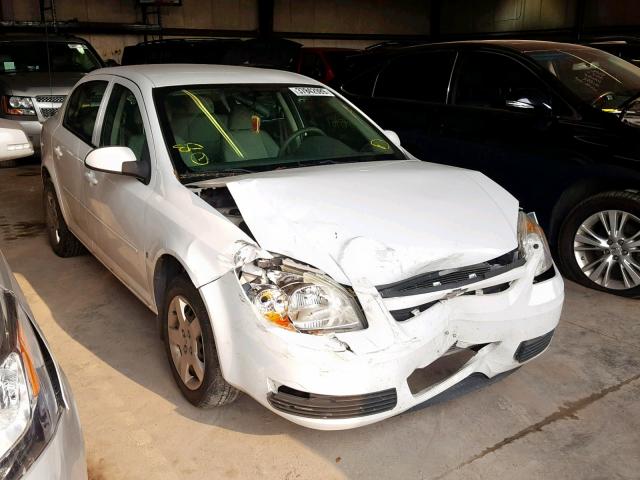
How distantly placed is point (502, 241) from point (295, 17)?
15051mm

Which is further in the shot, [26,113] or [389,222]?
[26,113]

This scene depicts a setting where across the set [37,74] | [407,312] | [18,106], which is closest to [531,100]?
[407,312]

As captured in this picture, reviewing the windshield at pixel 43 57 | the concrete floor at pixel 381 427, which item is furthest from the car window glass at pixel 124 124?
the windshield at pixel 43 57

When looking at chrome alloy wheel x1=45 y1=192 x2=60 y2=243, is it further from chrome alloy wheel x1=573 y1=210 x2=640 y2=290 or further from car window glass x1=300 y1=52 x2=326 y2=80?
car window glass x1=300 y1=52 x2=326 y2=80

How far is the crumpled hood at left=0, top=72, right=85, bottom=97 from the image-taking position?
730cm

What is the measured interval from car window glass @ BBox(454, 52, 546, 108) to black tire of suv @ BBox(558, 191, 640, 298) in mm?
901

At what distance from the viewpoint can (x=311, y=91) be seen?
3.47 m

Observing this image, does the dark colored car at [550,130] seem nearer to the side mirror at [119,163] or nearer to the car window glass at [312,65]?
the side mirror at [119,163]

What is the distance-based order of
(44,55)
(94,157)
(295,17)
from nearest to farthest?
(94,157)
(44,55)
(295,17)

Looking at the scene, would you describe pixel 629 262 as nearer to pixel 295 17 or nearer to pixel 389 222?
pixel 389 222

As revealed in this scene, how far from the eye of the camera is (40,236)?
4945mm

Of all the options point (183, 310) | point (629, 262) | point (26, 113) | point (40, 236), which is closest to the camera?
point (183, 310)

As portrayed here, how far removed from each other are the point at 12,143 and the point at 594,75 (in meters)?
3.72

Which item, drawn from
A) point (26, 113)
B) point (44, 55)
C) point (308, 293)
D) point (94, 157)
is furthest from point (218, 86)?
point (44, 55)
